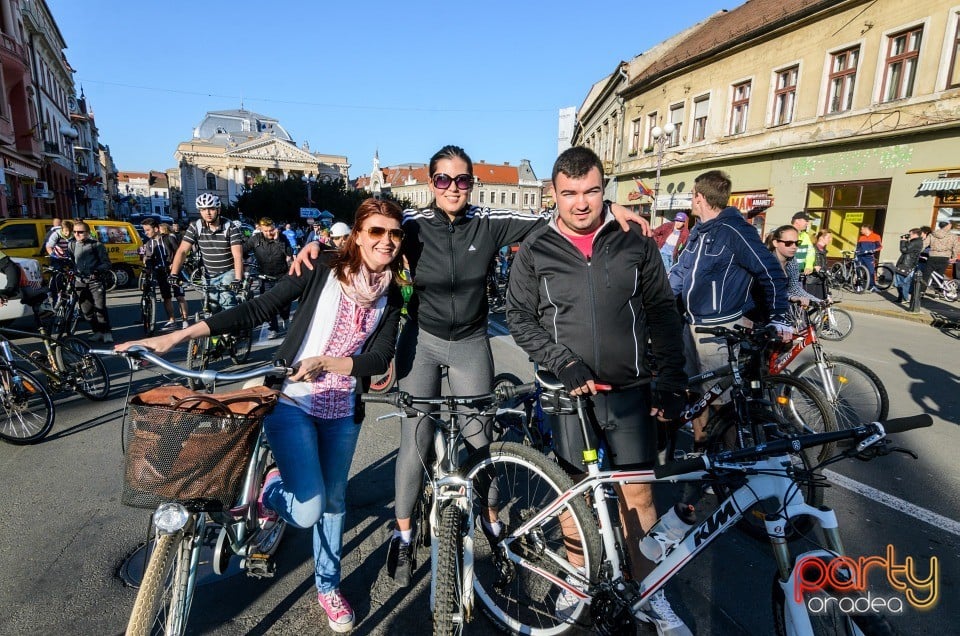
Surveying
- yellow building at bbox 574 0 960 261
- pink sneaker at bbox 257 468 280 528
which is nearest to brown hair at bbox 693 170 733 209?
pink sneaker at bbox 257 468 280 528

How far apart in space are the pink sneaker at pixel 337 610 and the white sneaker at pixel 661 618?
1331 millimetres

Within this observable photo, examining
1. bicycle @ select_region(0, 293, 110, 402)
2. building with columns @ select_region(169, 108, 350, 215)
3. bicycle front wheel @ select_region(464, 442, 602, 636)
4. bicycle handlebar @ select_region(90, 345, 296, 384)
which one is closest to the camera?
bicycle handlebar @ select_region(90, 345, 296, 384)

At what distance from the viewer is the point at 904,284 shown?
13523mm

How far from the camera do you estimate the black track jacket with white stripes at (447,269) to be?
2803 mm

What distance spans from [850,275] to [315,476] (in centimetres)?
1837

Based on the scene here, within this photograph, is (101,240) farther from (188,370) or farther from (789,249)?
(789,249)

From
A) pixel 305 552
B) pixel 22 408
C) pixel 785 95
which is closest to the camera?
pixel 305 552

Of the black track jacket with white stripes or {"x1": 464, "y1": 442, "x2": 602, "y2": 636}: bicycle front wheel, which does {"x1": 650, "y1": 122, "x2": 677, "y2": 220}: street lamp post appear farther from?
{"x1": 464, "y1": 442, "x2": 602, "y2": 636}: bicycle front wheel

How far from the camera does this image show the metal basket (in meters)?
1.75

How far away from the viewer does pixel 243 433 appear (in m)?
1.87

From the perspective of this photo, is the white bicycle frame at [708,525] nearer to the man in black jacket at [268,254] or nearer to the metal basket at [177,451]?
the metal basket at [177,451]

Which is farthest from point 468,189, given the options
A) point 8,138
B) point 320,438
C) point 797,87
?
point 8,138

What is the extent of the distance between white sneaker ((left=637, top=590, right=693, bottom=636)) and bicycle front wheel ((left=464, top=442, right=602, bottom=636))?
0.25m

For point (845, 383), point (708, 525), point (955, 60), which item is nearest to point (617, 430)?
point (708, 525)
